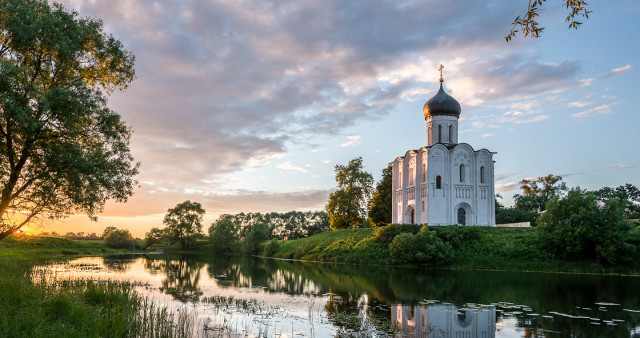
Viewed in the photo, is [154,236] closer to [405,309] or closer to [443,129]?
[443,129]

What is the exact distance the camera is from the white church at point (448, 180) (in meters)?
48.2

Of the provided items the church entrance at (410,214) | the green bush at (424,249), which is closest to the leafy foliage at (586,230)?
the green bush at (424,249)

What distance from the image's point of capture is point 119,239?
70438 millimetres

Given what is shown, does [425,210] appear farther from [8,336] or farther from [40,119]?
[8,336]

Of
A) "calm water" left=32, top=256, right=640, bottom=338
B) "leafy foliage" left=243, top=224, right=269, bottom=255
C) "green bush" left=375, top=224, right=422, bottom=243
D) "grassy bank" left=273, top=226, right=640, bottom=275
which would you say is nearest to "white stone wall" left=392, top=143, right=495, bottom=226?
"grassy bank" left=273, top=226, right=640, bottom=275

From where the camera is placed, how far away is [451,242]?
127 ft

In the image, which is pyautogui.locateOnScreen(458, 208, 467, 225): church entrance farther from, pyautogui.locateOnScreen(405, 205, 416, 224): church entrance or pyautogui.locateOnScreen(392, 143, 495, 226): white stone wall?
pyautogui.locateOnScreen(405, 205, 416, 224): church entrance

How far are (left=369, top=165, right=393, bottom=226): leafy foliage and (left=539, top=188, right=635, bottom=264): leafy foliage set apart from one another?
2710cm

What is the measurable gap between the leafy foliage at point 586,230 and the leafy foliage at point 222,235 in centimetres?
5458

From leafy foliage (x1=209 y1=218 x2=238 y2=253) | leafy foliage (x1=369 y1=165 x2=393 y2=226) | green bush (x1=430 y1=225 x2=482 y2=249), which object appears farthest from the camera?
leafy foliage (x1=209 y1=218 x2=238 y2=253)

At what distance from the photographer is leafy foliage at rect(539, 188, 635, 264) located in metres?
31.0

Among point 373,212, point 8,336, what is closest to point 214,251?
point 373,212

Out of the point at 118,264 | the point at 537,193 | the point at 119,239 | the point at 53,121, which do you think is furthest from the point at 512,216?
the point at 53,121

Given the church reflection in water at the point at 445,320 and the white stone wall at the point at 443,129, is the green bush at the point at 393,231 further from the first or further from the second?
the church reflection in water at the point at 445,320
